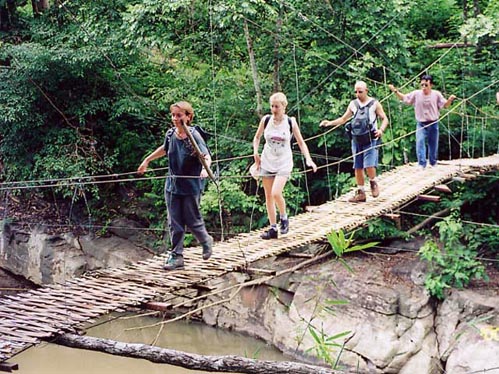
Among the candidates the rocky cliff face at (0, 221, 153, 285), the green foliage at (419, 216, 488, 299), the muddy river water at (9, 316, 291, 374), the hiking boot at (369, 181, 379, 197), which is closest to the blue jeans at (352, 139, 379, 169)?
the hiking boot at (369, 181, 379, 197)

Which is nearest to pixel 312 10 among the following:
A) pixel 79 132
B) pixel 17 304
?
pixel 79 132

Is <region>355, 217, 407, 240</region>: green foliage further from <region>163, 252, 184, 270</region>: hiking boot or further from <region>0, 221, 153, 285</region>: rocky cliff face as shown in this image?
<region>163, 252, 184, 270</region>: hiking boot

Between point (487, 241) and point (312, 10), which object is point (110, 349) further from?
point (312, 10)

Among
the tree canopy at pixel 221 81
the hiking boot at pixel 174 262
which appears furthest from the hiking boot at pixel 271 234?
the tree canopy at pixel 221 81

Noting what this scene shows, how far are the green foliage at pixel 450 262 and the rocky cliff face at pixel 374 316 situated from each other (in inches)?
3.9

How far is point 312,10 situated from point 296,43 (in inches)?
15.2

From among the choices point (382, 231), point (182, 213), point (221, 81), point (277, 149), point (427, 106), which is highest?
point (221, 81)

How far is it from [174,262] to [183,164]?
0.57m

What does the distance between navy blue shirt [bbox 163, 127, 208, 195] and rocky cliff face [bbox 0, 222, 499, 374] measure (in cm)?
191

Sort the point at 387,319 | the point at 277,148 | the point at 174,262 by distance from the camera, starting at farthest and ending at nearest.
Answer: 1. the point at 387,319
2. the point at 277,148
3. the point at 174,262

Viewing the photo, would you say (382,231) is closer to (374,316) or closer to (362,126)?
(374,316)

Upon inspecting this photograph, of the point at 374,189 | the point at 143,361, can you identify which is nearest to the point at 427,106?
the point at 374,189

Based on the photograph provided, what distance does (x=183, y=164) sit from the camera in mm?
3197

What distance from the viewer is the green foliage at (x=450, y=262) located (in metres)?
5.66
